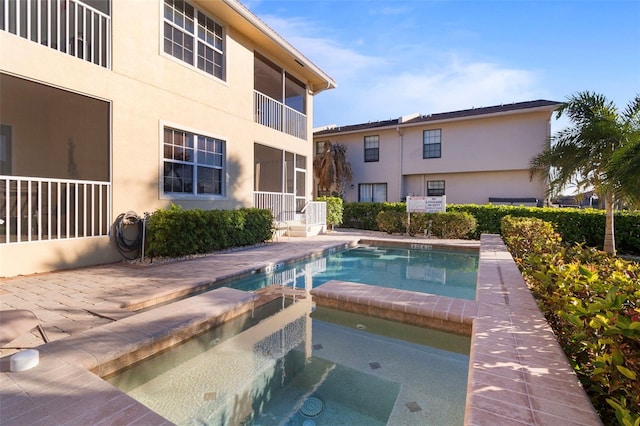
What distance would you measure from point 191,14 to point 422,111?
52.0ft

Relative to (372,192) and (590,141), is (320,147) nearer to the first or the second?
(372,192)

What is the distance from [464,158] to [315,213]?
953 cm

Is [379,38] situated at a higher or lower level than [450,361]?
higher

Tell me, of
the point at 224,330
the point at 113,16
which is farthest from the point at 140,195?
the point at 224,330

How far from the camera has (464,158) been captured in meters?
18.1

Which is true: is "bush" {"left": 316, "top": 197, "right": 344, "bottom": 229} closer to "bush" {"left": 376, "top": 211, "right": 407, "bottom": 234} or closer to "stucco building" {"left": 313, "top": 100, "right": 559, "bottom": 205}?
"bush" {"left": 376, "top": 211, "right": 407, "bottom": 234}

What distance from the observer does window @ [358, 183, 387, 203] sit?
20.7m

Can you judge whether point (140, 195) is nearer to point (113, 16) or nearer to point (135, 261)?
point (135, 261)

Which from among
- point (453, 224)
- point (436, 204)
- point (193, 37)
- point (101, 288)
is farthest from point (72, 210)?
point (453, 224)

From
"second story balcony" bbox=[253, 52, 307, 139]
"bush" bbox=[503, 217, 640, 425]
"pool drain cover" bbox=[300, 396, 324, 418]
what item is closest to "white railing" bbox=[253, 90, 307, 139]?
"second story balcony" bbox=[253, 52, 307, 139]

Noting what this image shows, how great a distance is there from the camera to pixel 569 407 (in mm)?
2109

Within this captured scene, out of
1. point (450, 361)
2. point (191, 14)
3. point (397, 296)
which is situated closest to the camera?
point (450, 361)

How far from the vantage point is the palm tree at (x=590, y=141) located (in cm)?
863

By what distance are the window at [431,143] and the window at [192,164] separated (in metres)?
12.9
